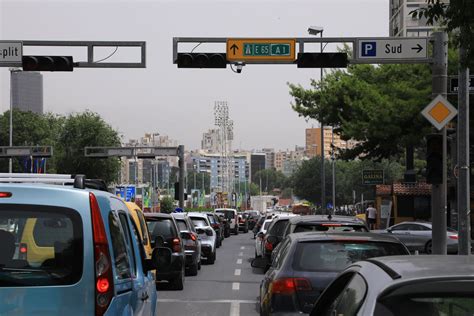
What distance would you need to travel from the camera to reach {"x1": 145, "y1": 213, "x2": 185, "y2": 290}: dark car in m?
16.0

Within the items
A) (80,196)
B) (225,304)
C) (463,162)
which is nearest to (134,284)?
(80,196)

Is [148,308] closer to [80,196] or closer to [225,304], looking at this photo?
[80,196]

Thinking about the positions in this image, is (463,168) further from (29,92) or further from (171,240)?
(29,92)

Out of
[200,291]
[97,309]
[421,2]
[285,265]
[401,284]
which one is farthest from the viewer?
[421,2]

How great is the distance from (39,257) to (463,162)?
13.4 m

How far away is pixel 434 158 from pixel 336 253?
7443 mm

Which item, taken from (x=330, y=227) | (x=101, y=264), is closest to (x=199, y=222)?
(x=330, y=227)

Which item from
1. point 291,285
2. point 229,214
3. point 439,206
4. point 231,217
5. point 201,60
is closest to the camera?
point 291,285

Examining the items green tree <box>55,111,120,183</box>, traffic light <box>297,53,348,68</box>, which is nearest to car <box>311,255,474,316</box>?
traffic light <box>297,53,348,68</box>

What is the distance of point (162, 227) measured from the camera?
16.6 meters

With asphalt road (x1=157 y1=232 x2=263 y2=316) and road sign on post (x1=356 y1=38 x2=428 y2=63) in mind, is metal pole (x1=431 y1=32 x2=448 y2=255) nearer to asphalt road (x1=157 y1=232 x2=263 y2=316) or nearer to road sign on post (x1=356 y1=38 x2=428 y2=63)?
road sign on post (x1=356 y1=38 x2=428 y2=63)

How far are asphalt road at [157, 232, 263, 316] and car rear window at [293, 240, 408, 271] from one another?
498 cm

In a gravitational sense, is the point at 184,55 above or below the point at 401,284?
above

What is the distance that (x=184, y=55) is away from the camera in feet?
60.6
